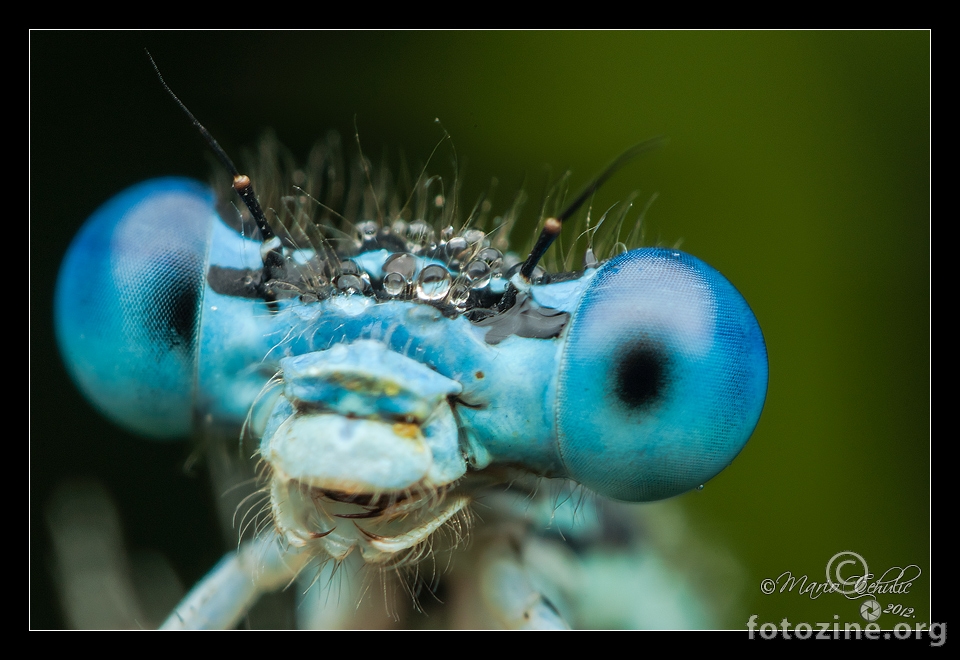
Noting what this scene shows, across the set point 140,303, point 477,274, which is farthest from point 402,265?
point 140,303

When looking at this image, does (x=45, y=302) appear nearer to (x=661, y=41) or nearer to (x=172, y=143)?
(x=172, y=143)

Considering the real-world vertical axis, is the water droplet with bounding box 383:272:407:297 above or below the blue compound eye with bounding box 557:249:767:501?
above

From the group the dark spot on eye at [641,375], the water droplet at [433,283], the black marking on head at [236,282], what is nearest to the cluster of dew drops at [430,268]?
the water droplet at [433,283]

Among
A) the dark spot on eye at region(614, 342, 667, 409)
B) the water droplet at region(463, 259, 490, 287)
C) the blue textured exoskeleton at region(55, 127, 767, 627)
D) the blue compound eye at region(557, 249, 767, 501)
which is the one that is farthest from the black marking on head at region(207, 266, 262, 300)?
the dark spot on eye at region(614, 342, 667, 409)

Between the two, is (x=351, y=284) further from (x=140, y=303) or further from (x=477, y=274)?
(x=140, y=303)

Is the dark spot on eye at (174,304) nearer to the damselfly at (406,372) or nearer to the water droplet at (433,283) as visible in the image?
the damselfly at (406,372)

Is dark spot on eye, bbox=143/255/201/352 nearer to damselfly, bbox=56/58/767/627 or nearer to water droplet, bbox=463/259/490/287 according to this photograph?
damselfly, bbox=56/58/767/627
